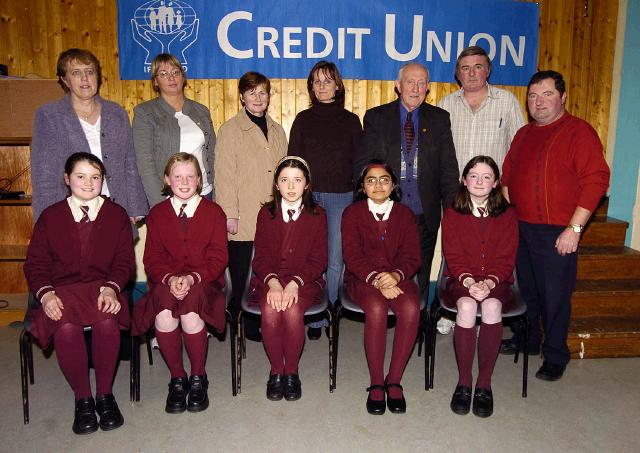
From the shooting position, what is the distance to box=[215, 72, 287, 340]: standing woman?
3086 millimetres

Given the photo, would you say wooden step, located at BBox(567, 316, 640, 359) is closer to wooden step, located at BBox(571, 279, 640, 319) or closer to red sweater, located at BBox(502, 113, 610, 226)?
wooden step, located at BBox(571, 279, 640, 319)

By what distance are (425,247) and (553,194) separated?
2.67ft

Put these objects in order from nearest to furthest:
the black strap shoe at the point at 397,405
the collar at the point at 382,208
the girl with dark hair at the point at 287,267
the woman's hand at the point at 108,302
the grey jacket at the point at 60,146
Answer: the woman's hand at the point at 108,302
the black strap shoe at the point at 397,405
the girl with dark hair at the point at 287,267
the grey jacket at the point at 60,146
the collar at the point at 382,208

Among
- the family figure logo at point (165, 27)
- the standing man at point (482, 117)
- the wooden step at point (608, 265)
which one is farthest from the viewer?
the family figure logo at point (165, 27)

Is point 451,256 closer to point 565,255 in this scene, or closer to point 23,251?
point 565,255

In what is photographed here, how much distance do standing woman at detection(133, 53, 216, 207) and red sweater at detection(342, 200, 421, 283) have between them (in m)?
0.99

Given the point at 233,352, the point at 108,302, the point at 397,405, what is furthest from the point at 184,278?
the point at 397,405

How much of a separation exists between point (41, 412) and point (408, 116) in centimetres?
256

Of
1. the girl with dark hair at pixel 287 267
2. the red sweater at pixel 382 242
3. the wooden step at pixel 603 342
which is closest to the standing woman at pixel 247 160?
the girl with dark hair at pixel 287 267

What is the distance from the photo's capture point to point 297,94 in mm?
3961

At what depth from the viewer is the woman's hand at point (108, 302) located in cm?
241

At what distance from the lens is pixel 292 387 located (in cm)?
264

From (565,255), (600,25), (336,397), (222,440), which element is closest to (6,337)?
(222,440)

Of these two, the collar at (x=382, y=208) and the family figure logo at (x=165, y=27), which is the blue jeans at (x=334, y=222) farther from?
the family figure logo at (x=165, y=27)
